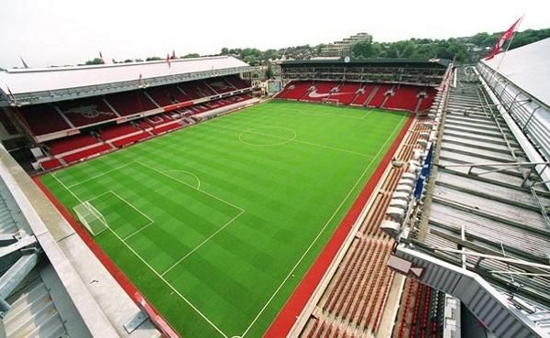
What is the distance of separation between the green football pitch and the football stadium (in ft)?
0.49

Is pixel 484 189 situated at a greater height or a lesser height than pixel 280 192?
greater

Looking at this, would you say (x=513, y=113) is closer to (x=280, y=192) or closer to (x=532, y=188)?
(x=532, y=188)

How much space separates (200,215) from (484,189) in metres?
18.7

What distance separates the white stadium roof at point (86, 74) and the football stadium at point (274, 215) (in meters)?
0.51

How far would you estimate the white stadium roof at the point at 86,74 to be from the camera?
109 feet

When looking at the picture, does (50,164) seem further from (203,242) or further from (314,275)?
(314,275)

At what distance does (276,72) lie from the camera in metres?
88.6

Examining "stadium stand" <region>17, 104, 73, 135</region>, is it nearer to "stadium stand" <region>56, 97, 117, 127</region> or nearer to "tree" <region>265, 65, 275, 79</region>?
"stadium stand" <region>56, 97, 117, 127</region>

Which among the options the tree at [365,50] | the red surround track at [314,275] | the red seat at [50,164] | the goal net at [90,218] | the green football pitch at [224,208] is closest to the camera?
the red surround track at [314,275]

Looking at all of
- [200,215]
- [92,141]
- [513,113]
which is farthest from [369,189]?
[92,141]

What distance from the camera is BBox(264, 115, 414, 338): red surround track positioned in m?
12.9

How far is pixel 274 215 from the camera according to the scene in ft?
66.4

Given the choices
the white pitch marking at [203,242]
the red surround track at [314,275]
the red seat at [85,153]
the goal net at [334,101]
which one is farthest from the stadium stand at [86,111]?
the goal net at [334,101]

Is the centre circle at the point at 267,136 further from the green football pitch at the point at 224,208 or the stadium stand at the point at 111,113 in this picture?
the stadium stand at the point at 111,113
